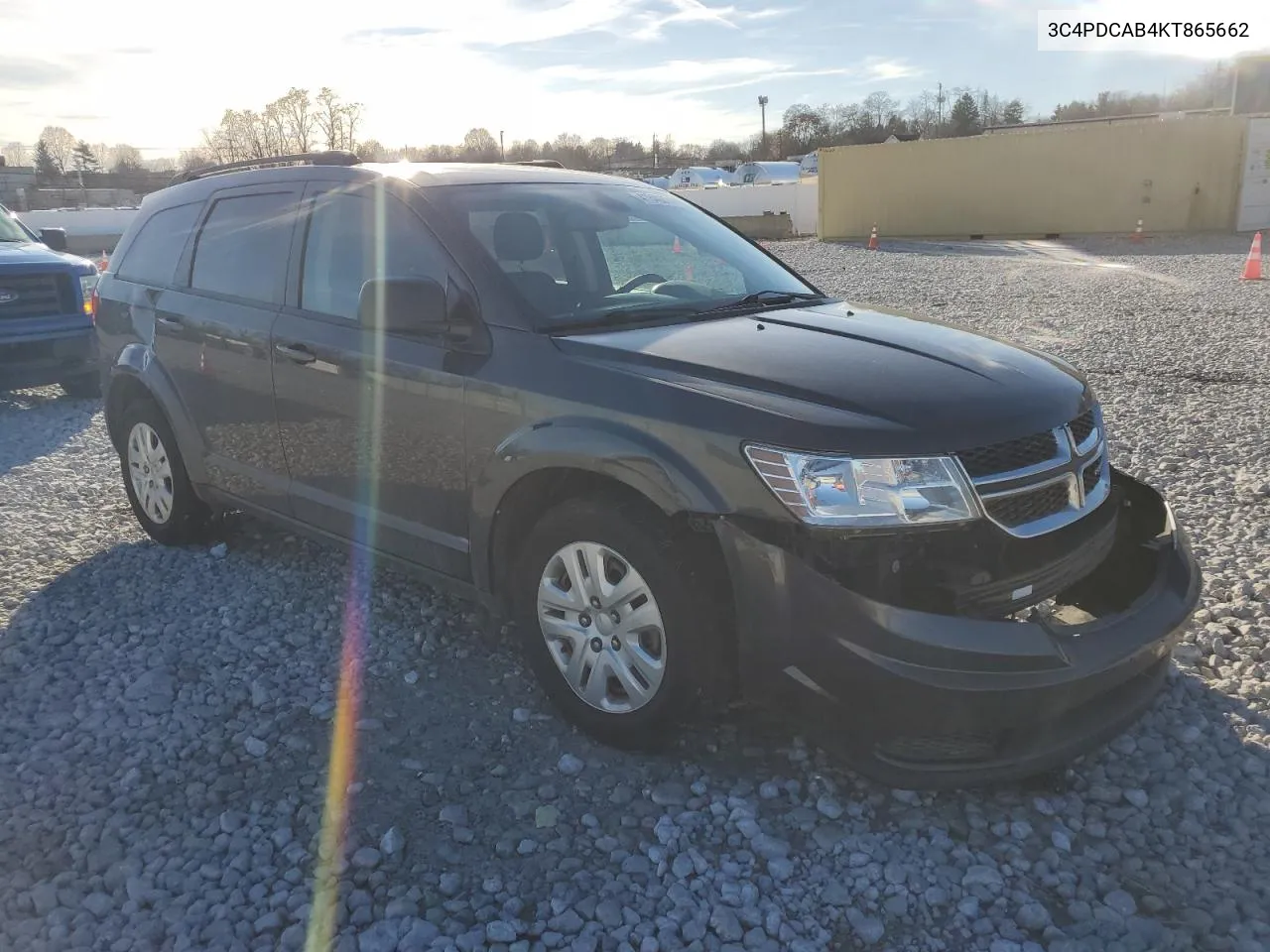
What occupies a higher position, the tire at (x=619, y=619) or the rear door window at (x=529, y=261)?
the rear door window at (x=529, y=261)

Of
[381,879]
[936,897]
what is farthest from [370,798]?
[936,897]

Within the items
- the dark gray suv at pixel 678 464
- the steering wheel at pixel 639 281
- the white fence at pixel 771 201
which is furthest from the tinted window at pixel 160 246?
the white fence at pixel 771 201

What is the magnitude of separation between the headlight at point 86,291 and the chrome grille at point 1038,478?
883 cm

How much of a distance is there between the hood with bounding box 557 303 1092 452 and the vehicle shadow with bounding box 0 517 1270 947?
1.05 meters

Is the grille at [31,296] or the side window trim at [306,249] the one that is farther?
the grille at [31,296]

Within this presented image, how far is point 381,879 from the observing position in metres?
2.73

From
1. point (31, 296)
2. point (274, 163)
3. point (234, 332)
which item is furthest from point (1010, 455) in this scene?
point (31, 296)

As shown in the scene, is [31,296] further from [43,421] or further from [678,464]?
[678,464]

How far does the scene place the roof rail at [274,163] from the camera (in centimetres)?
441

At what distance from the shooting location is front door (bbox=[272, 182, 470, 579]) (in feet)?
11.8

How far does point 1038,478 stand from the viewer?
9.45 feet

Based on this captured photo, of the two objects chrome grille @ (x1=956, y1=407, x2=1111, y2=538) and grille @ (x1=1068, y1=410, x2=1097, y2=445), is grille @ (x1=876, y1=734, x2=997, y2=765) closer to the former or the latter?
chrome grille @ (x1=956, y1=407, x2=1111, y2=538)

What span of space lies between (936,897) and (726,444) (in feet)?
4.34

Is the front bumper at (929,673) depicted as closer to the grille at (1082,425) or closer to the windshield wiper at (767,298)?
Result: the grille at (1082,425)
